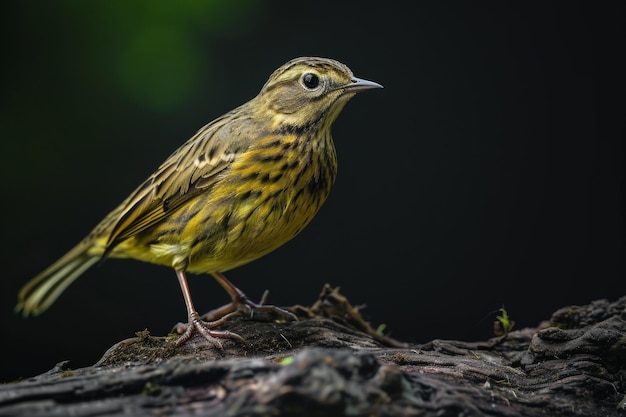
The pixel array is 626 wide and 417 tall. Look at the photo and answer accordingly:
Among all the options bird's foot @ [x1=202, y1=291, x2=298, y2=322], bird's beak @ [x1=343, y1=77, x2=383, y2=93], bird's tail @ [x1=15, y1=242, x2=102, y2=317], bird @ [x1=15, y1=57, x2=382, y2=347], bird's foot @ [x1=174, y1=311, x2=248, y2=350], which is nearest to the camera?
bird's foot @ [x1=174, y1=311, x2=248, y2=350]

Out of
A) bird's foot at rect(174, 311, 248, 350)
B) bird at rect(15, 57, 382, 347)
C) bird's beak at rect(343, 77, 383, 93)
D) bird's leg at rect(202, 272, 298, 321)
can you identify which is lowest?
bird's leg at rect(202, 272, 298, 321)

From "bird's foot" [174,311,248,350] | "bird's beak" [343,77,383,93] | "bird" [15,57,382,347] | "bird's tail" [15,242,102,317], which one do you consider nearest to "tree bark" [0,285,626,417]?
"bird's foot" [174,311,248,350]

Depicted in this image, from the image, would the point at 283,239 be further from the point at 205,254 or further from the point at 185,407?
the point at 185,407

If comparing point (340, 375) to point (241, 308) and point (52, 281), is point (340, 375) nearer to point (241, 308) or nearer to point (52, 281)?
point (241, 308)

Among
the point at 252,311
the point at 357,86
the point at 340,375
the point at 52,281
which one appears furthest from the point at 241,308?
the point at 340,375

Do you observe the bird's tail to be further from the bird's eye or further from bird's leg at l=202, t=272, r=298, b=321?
the bird's eye

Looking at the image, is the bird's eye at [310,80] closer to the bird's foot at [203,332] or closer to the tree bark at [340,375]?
the tree bark at [340,375]
